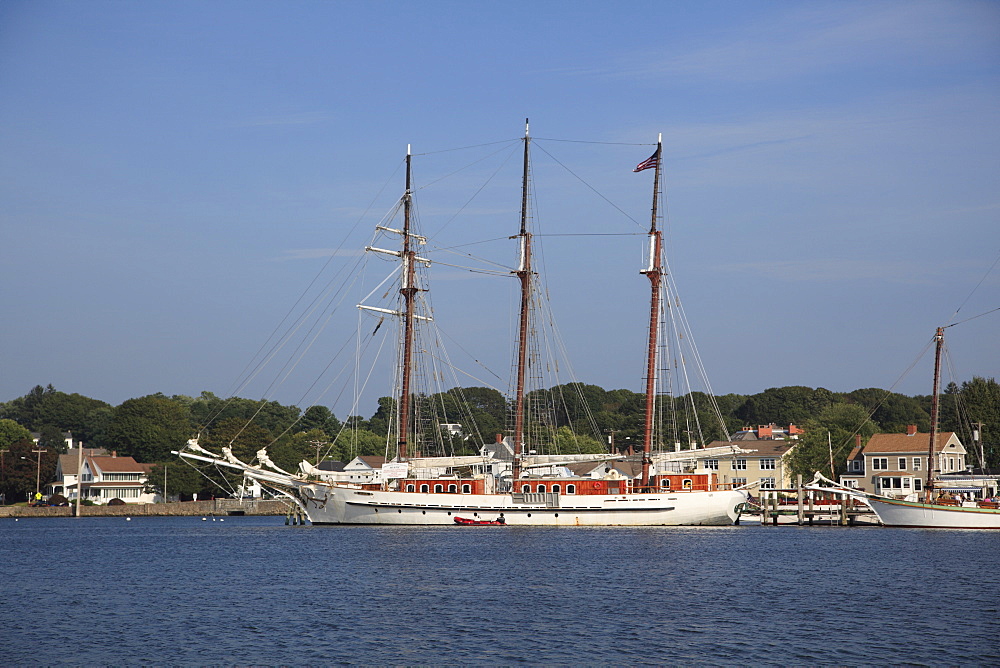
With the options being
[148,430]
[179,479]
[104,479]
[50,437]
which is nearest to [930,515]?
[179,479]

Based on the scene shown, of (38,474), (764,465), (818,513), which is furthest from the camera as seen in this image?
(38,474)

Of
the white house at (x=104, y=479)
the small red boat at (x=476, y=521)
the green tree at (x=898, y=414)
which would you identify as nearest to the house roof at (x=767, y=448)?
the small red boat at (x=476, y=521)

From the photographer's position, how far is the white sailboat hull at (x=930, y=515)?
2938 inches

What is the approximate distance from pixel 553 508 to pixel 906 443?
47.0 m

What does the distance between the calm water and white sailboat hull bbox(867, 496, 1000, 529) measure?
835cm

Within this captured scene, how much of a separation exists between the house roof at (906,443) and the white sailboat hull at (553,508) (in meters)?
35.6

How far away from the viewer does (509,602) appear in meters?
38.1

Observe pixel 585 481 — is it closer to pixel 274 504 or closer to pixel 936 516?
pixel 936 516

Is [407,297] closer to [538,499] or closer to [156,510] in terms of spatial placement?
[538,499]

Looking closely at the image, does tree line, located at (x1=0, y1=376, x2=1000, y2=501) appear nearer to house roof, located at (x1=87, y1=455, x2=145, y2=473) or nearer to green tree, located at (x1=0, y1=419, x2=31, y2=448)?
green tree, located at (x1=0, y1=419, x2=31, y2=448)

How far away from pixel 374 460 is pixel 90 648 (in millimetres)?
123599

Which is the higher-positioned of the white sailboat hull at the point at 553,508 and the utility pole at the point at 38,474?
the white sailboat hull at the point at 553,508

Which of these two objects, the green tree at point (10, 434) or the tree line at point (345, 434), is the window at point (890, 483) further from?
the green tree at point (10, 434)

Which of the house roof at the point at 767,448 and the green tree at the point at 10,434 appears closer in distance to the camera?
the house roof at the point at 767,448
